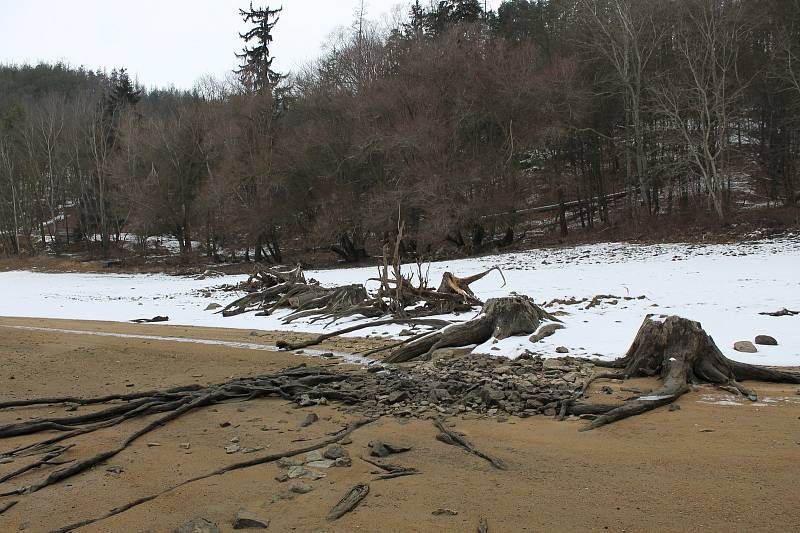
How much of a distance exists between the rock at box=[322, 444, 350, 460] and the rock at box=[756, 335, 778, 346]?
263 inches

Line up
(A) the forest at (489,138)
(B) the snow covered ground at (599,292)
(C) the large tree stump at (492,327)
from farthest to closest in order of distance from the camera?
(A) the forest at (489,138) → (C) the large tree stump at (492,327) → (B) the snow covered ground at (599,292)

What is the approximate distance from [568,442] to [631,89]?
2700cm

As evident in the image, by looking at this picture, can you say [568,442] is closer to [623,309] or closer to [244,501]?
[244,501]

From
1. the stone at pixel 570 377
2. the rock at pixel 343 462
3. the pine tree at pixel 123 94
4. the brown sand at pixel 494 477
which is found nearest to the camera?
the brown sand at pixel 494 477

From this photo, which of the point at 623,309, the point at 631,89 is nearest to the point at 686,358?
the point at 623,309

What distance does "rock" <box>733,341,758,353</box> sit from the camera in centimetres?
828

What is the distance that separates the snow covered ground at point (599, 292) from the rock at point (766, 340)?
0.35ft

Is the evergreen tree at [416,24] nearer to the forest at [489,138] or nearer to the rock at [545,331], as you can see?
the forest at [489,138]

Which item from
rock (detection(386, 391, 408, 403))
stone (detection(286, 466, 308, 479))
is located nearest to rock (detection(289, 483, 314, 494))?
stone (detection(286, 466, 308, 479))

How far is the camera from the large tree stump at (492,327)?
33.6ft

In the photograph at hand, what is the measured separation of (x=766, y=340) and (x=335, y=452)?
6.83 metres

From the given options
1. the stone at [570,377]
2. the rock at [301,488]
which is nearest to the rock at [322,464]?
the rock at [301,488]

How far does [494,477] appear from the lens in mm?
4828

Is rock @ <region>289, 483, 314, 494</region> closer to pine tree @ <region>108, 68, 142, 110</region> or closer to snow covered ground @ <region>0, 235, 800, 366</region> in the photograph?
snow covered ground @ <region>0, 235, 800, 366</region>
